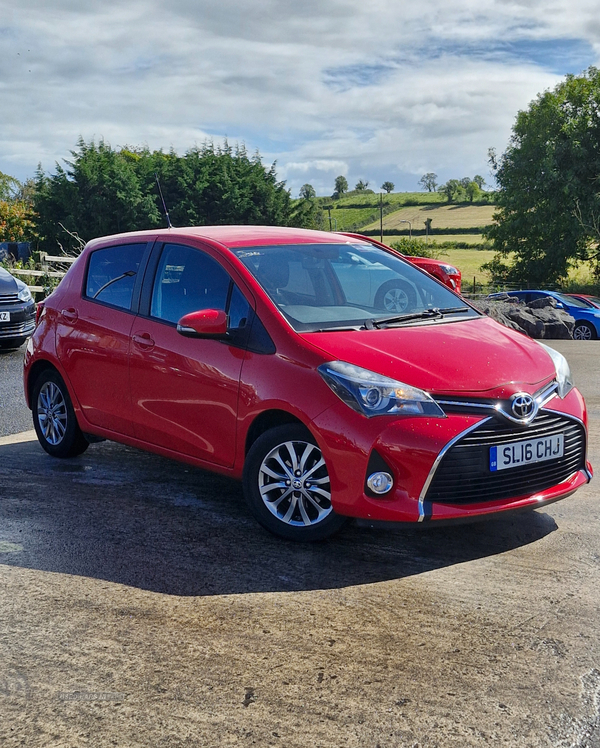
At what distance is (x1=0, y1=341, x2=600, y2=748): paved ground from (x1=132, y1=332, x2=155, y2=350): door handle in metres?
0.97

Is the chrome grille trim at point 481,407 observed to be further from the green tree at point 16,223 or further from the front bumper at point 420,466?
the green tree at point 16,223

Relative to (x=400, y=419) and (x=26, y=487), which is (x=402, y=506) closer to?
(x=400, y=419)

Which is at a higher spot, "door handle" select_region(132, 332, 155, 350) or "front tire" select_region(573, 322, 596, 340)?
"door handle" select_region(132, 332, 155, 350)

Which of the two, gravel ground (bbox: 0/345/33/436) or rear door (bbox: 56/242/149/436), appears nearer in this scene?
rear door (bbox: 56/242/149/436)

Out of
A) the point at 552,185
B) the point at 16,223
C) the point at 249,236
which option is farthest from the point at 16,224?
the point at 249,236

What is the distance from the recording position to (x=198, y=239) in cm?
552

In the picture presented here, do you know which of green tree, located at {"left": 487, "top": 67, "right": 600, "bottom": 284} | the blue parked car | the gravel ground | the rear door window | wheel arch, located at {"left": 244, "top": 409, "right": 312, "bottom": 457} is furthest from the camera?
green tree, located at {"left": 487, "top": 67, "right": 600, "bottom": 284}

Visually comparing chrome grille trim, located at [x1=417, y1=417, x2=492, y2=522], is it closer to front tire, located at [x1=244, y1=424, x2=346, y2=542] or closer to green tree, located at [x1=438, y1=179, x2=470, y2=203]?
front tire, located at [x1=244, y1=424, x2=346, y2=542]

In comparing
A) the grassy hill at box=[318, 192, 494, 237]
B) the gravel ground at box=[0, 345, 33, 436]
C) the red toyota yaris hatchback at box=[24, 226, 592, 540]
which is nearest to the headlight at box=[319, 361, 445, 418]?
the red toyota yaris hatchback at box=[24, 226, 592, 540]

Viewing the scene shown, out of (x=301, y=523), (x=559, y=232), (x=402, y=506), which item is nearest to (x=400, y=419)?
(x=402, y=506)

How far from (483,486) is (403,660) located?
1.19 meters

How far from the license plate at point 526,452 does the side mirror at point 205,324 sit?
1615mm

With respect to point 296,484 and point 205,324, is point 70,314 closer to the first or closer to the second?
point 205,324

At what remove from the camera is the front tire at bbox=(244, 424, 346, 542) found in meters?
4.53
